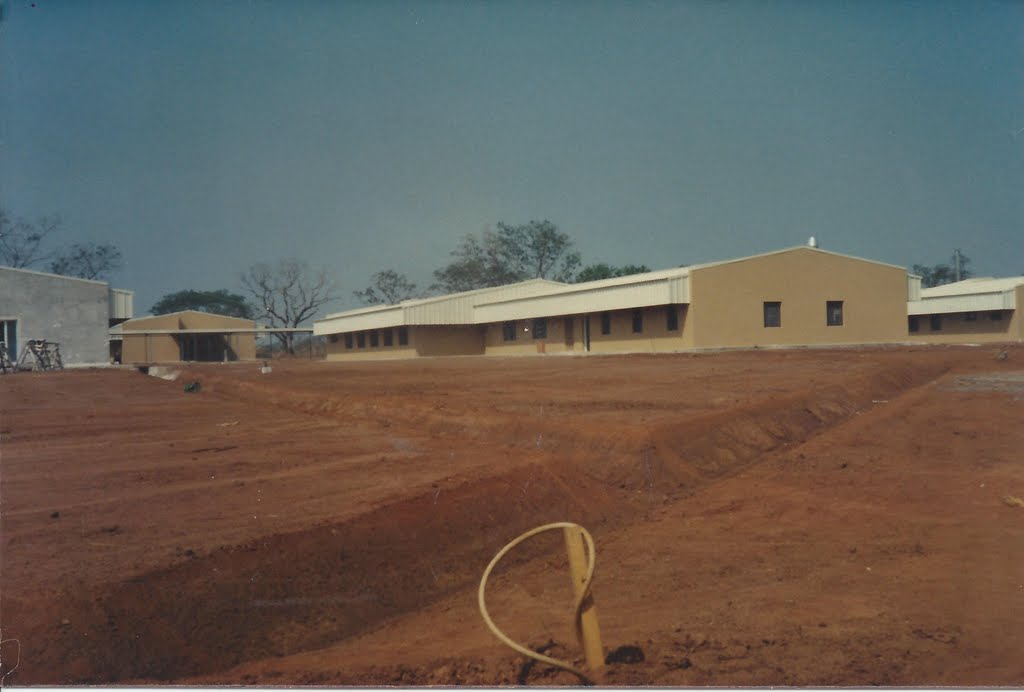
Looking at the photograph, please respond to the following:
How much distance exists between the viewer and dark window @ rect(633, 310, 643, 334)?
30659mm

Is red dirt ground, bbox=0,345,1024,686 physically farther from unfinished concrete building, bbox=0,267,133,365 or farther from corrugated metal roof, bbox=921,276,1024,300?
corrugated metal roof, bbox=921,276,1024,300

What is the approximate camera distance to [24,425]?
10570 millimetres

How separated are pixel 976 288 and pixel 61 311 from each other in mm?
42680

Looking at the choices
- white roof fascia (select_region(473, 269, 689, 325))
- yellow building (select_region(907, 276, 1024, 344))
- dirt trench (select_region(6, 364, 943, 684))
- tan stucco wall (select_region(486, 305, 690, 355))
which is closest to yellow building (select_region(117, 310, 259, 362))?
tan stucco wall (select_region(486, 305, 690, 355))

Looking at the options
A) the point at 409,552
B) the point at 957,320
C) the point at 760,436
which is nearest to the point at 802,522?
the point at 409,552

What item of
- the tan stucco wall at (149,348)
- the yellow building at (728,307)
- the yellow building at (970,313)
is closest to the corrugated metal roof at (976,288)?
the yellow building at (970,313)

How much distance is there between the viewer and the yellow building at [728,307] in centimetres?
2855

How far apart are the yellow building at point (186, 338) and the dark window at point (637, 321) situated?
23736mm

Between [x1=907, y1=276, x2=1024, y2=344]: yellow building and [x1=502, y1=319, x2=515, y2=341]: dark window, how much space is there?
750 inches

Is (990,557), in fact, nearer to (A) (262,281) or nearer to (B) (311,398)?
(B) (311,398)

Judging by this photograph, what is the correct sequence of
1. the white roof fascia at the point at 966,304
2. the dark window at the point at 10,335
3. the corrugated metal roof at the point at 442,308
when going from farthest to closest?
the corrugated metal roof at the point at 442,308, the white roof fascia at the point at 966,304, the dark window at the point at 10,335

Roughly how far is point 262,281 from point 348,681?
3201 cm

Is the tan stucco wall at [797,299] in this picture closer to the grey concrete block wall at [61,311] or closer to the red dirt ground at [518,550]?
the red dirt ground at [518,550]

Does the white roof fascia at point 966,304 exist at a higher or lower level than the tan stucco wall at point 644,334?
higher
